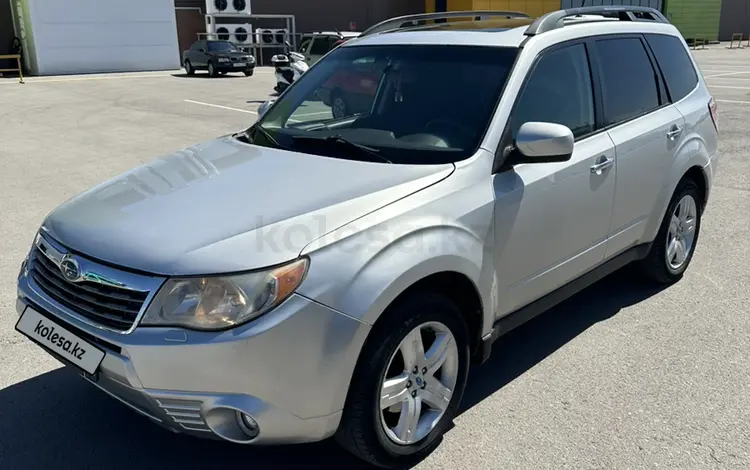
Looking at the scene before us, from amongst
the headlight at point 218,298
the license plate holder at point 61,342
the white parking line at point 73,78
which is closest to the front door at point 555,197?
the headlight at point 218,298

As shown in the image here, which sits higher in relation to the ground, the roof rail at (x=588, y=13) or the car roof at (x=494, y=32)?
the roof rail at (x=588, y=13)

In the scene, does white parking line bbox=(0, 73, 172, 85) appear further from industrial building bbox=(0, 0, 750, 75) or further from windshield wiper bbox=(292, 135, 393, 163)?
windshield wiper bbox=(292, 135, 393, 163)

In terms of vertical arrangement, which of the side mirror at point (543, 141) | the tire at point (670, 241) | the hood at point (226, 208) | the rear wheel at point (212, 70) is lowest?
the rear wheel at point (212, 70)

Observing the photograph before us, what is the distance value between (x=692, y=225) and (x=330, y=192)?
3.28 m

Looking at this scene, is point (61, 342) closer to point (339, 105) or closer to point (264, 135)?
point (264, 135)

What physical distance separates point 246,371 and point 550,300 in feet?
6.25

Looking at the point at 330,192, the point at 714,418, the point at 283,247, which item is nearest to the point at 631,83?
the point at 714,418

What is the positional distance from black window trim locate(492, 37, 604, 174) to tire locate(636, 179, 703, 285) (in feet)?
3.58

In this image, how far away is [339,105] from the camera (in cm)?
402

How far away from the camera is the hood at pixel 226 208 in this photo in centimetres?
241

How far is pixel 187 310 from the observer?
2.33 m

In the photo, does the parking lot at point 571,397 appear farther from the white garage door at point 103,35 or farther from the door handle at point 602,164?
the white garage door at point 103,35

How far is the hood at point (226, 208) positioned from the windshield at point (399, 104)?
0.19 m

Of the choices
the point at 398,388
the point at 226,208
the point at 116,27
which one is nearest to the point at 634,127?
the point at 398,388
